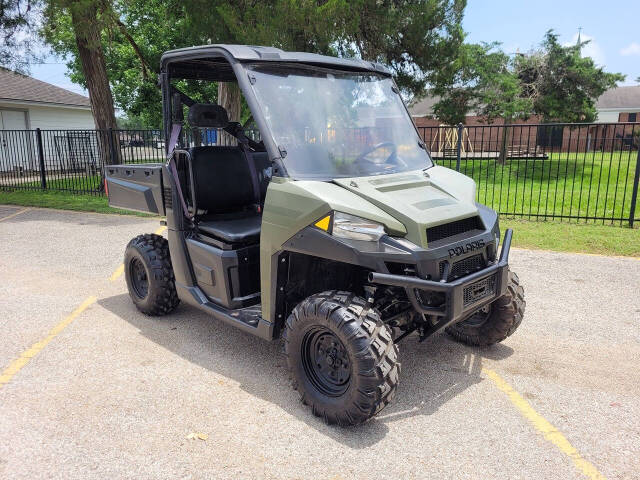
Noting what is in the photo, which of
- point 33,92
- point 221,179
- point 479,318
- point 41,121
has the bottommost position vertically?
point 479,318

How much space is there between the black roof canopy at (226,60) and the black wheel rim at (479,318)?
2.11 meters

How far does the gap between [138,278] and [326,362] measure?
2.73 meters

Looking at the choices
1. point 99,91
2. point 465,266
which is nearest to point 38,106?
point 99,91

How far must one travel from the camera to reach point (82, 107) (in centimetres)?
2636

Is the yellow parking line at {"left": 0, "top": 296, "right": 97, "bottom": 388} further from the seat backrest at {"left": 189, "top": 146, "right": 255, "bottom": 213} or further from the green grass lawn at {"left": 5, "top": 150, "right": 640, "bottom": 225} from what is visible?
the green grass lawn at {"left": 5, "top": 150, "right": 640, "bottom": 225}

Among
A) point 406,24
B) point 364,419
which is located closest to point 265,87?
point 364,419

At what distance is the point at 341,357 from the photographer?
323cm

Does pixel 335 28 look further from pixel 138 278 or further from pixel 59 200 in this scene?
pixel 59 200

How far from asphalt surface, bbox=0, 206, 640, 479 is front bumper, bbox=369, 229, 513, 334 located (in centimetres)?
73

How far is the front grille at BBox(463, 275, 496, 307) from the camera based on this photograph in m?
3.20

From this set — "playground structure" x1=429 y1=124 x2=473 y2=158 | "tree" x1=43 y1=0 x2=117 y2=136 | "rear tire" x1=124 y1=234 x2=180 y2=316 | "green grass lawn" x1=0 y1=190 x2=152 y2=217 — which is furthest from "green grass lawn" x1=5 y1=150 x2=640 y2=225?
"rear tire" x1=124 y1=234 x2=180 y2=316

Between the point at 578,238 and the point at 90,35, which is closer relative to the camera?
the point at 578,238

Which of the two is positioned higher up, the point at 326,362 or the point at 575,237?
the point at 326,362

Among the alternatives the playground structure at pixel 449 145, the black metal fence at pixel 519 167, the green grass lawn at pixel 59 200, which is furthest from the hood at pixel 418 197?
the green grass lawn at pixel 59 200
